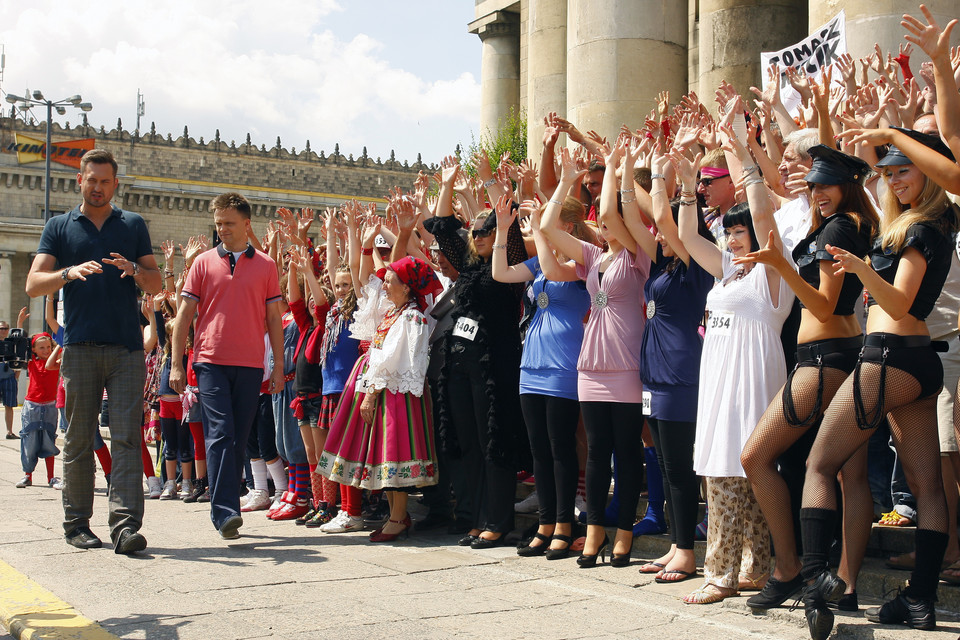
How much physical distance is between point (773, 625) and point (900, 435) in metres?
1.00

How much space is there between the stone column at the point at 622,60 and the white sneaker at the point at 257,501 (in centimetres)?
562

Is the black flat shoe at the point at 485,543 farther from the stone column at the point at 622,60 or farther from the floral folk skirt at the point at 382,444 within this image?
the stone column at the point at 622,60

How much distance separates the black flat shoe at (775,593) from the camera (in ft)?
15.5

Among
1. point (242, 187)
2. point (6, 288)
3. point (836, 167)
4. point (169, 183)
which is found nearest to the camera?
point (836, 167)

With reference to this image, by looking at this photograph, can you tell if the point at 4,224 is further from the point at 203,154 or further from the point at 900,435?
the point at 900,435

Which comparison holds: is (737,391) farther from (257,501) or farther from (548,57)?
(548,57)

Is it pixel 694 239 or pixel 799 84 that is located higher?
pixel 799 84

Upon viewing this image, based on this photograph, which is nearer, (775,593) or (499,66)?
(775,593)

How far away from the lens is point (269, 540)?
7.14 metres

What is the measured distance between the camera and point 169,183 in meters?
73.8

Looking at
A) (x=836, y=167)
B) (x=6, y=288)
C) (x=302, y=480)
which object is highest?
(x=6, y=288)

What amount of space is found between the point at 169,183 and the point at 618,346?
72110 mm

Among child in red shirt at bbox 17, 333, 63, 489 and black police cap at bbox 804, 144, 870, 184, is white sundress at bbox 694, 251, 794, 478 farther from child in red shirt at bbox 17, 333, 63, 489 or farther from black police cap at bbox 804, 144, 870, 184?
child in red shirt at bbox 17, 333, 63, 489

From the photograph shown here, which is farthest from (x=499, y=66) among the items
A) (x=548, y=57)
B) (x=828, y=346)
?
(x=828, y=346)
